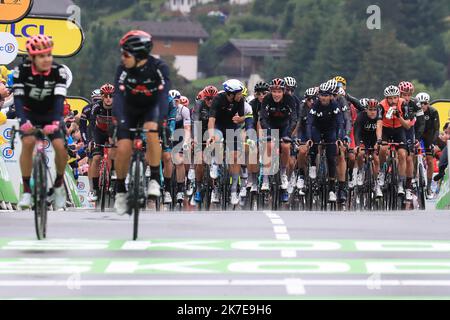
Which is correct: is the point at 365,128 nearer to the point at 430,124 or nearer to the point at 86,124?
the point at 430,124

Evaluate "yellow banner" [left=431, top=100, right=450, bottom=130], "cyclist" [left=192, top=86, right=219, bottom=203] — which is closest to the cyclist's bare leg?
"cyclist" [left=192, top=86, right=219, bottom=203]

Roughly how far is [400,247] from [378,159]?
989cm

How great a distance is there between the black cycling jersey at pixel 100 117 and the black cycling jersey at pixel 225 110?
5.93ft

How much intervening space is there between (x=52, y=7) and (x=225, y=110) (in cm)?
2326

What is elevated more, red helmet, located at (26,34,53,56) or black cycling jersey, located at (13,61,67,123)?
red helmet, located at (26,34,53,56)

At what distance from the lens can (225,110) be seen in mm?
20781

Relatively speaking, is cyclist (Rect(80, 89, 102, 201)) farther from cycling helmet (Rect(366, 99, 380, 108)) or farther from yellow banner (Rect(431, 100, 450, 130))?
yellow banner (Rect(431, 100, 450, 130))

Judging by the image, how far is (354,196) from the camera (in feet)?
77.4

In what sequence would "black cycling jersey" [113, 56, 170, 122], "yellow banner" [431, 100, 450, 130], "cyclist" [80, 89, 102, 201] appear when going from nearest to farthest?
"black cycling jersey" [113, 56, 170, 122]
"cyclist" [80, 89, 102, 201]
"yellow banner" [431, 100, 450, 130]

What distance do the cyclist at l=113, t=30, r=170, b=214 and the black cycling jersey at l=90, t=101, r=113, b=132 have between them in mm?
7060

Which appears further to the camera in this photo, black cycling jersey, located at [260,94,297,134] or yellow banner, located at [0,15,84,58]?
yellow banner, located at [0,15,84,58]

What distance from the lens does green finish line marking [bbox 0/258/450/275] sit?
11844mm

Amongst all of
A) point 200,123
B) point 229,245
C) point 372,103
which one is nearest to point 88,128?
point 200,123

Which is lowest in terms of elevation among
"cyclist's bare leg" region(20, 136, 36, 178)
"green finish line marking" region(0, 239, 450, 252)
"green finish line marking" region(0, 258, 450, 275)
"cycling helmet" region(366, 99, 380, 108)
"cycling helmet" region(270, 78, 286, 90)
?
"green finish line marking" region(0, 258, 450, 275)
